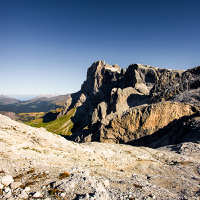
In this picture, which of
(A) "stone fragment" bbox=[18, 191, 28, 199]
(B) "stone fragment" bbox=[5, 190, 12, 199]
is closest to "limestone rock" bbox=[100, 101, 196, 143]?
(A) "stone fragment" bbox=[18, 191, 28, 199]

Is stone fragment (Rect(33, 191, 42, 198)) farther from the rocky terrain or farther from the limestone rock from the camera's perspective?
the limestone rock

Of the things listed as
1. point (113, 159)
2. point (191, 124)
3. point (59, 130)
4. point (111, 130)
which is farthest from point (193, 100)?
point (59, 130)

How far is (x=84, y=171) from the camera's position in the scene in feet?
37.9

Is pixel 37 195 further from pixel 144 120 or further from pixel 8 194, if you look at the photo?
pixel 144 120

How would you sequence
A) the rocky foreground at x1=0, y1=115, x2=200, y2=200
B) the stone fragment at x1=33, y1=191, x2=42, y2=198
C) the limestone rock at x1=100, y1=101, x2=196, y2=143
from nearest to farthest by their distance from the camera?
the stone fragment at x1=33, y1=191, x2=42, y2=198 → the rocky foreground at x1=0, y1=115, x2=200, y2=200 → the limestone rock at x1=100, y1=101, x2=196, y2=143

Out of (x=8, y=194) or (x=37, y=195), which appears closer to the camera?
(x=8, y=194)

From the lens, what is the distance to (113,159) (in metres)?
18.2

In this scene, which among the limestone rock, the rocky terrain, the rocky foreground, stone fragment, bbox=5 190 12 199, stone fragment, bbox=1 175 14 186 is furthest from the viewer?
the limestone rock

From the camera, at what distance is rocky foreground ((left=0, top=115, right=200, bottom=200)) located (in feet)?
27.6

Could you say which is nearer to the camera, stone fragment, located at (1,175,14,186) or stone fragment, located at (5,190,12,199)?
stone fragment, located at (5,190,12,199)

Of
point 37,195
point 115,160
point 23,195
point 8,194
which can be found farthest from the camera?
point 115,160

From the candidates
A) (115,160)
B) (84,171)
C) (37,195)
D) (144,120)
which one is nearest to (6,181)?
(37,195)

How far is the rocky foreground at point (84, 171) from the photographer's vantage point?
8.41 meters

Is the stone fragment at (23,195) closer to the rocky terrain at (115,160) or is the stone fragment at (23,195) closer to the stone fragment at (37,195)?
the rocky terrain at (115,160)
